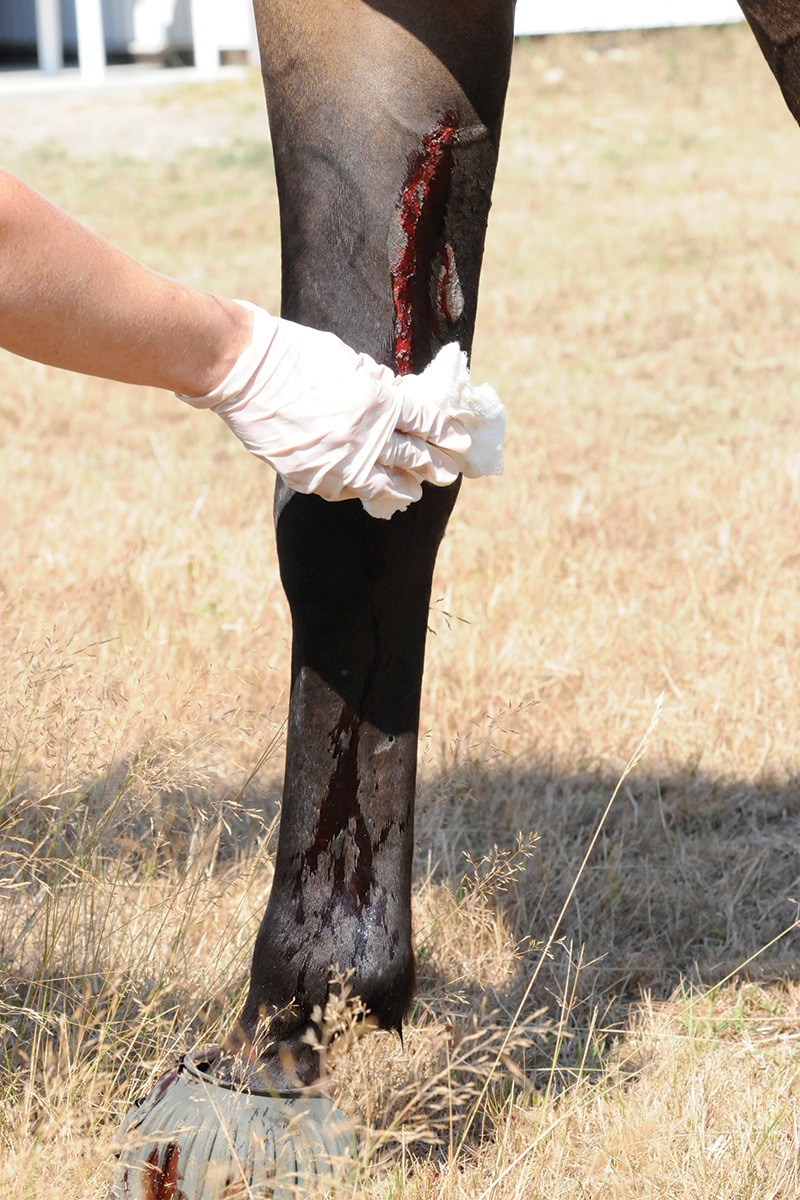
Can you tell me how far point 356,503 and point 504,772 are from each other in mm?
1348

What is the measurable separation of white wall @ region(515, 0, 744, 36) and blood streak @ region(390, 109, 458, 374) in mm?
17844

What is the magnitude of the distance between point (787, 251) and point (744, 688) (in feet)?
19.2

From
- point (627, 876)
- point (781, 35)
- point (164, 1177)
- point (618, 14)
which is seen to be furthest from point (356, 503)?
point (618, 14)

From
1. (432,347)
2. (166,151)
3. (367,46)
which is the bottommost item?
(166,151)

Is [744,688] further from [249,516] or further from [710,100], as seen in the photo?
[710,100]

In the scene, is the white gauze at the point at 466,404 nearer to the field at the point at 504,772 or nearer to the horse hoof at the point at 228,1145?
the field at the point at 504,772

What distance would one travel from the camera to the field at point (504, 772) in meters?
1.69

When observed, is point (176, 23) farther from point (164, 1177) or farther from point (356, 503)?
point (164, 1177)

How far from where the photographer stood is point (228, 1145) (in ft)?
4.77

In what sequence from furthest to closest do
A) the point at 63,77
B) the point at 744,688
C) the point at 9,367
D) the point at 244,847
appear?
1. the point at 63,77
2. the point at 9,367
3. the point at 744,688
4. the point at 244,847

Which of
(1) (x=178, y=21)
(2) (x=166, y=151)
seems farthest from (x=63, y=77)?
(2) (x=166, y=151)

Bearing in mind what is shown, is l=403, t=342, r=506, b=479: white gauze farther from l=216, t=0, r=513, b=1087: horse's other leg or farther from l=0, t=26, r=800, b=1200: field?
l=0, t=26, r=800, b=1200: field

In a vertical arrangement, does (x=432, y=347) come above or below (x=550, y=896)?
above

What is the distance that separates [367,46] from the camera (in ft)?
4.96
